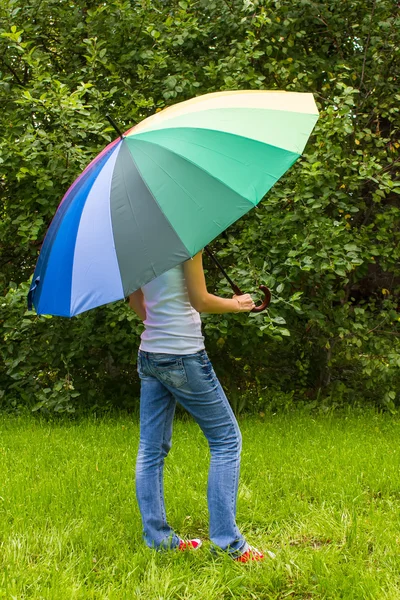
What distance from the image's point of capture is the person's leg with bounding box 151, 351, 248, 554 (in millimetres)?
3011

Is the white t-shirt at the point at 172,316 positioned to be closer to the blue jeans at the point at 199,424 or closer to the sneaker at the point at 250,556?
the blue jeans at the point at 199,424

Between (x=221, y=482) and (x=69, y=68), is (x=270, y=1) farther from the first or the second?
(x=221, y=482)

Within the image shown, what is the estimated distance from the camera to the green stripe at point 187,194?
2.77m

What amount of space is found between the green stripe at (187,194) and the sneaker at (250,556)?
142 centimetres

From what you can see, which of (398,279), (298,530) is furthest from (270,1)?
(298,530)

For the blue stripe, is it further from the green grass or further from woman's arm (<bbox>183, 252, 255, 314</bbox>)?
the green grass

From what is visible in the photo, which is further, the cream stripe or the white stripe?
the cream stripe

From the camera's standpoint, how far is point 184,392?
9.96ft

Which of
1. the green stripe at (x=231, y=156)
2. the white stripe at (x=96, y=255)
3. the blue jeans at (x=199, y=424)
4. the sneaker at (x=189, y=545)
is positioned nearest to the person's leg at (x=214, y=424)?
the blue jeans at (x=199, y=424)

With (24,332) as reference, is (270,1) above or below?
above

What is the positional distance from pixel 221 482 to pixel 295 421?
2.78 metres

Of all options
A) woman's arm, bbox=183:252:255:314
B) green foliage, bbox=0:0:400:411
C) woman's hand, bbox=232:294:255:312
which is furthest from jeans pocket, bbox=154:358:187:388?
green foliage, bbox=0:0:400:411

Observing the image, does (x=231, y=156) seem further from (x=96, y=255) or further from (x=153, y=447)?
(x=153, y=447)

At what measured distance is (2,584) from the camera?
3061 millimetres
